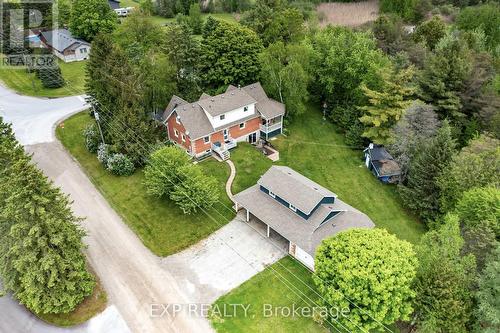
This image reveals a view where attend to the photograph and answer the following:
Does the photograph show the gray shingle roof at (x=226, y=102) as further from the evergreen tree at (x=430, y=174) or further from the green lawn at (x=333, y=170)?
the evergreen tree at (x=430, y=174)

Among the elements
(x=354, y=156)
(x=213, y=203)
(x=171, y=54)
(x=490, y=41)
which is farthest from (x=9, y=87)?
(x=490, y=41)

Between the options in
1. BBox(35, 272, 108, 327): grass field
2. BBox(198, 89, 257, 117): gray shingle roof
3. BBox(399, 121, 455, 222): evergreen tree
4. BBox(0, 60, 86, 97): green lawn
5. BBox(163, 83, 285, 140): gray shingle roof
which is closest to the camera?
BBox(35, 272, 108, 327): grass field

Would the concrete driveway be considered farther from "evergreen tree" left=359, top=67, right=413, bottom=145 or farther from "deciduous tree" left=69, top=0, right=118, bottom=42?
"deciduous tree" left=69, top=0, right=118, bottom=42

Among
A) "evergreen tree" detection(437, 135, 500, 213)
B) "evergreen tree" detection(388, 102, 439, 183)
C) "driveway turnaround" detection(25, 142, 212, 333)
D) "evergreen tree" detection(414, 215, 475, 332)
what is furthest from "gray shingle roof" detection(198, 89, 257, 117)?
"evergreen tree" detection(414, 215, 475, 332)

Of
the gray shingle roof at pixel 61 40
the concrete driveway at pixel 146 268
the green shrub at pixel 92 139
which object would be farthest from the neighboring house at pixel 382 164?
the gray shingle roof at pixel 61 40

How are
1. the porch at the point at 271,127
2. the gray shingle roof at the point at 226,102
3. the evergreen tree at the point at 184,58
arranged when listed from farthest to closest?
the evergreen tree at the point at 184,58, the porch at the point at 271,127, the gray shingle roof at the point at 226,102

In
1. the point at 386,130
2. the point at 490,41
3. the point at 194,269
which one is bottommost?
the point at 194,269

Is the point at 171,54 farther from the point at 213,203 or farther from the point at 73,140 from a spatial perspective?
the point at 213,203
